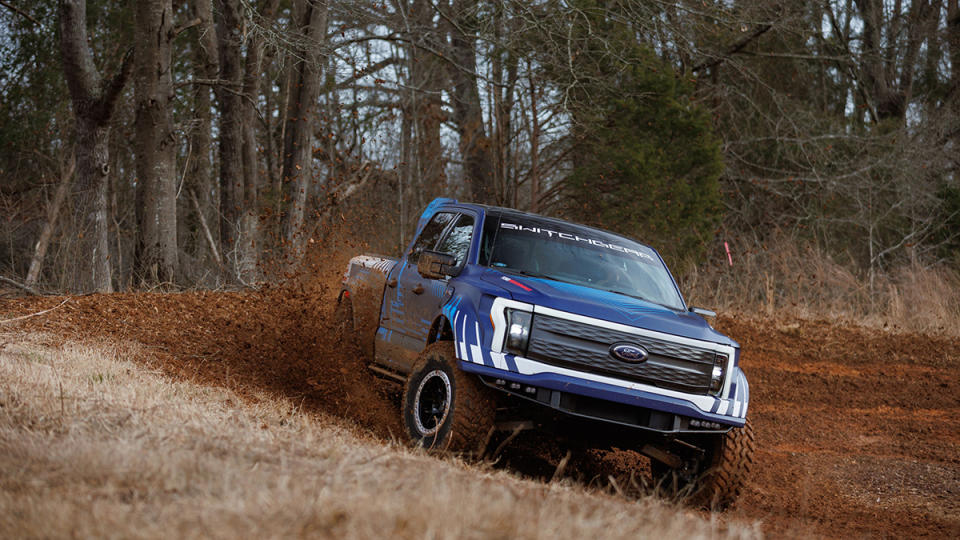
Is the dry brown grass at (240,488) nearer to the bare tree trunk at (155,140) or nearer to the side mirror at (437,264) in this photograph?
the side mirror at (437,264)

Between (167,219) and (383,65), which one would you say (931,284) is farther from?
→ (383,65)

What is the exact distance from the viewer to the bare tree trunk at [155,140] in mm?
14656

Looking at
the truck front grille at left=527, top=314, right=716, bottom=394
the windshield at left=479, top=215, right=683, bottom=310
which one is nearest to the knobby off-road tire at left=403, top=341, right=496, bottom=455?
the truck front grille at left=527, top=314, right=716, bottom=394

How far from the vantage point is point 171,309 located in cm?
1184

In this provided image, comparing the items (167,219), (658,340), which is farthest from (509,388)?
(167,219)

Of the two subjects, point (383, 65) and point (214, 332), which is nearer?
point (214, 332)

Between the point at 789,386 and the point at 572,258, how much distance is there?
5820 mm

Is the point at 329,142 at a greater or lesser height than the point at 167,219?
greater

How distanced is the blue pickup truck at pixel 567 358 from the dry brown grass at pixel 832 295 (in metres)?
9.75

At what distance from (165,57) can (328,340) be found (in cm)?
780

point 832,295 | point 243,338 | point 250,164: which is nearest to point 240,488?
Answer: point 243,338

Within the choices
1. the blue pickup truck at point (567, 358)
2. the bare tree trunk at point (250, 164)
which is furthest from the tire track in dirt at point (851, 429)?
the bare tree trunk at point (250, 164)

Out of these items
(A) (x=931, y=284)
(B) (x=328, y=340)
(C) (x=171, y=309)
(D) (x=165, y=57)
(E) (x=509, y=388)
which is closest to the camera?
(E) (x=509, y=388)

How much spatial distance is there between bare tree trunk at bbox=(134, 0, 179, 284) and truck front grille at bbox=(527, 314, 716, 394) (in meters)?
10.3
